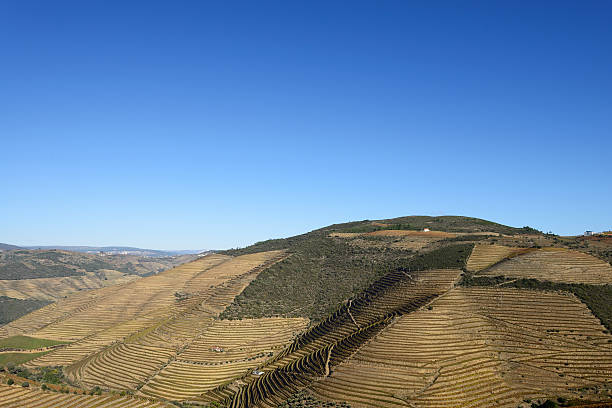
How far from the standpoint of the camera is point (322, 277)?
9144cm

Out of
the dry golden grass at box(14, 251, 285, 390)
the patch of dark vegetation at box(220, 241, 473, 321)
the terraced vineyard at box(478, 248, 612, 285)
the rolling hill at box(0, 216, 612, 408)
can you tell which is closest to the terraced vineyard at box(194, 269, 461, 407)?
the rolling hill at box(0, 216, 612, 408)

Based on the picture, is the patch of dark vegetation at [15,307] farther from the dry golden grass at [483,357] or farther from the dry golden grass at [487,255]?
the dry golden grass at [487,255]

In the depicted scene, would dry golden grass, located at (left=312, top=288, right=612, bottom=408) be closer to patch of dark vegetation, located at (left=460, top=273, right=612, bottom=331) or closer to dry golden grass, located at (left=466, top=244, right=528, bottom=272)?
patch of dark vegetation, located at (left=460, top=273, right=612, bottom=331)

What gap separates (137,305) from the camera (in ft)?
330

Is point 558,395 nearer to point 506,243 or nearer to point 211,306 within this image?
point 506,243

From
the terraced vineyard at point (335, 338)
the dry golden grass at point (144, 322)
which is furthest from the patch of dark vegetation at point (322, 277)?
the dry golden grass at point (144, 322)

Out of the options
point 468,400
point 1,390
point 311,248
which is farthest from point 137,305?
point 468,400

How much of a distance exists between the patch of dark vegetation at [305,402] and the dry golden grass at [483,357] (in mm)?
928

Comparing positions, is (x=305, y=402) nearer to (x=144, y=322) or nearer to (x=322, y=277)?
(x=322, y=277)

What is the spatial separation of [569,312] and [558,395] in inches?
577

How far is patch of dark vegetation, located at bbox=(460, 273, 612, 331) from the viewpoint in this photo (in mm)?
49500

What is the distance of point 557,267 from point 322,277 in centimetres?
4290

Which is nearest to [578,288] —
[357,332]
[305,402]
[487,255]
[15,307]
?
[487,255]

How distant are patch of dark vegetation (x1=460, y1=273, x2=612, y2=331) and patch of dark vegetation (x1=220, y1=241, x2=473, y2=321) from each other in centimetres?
831
